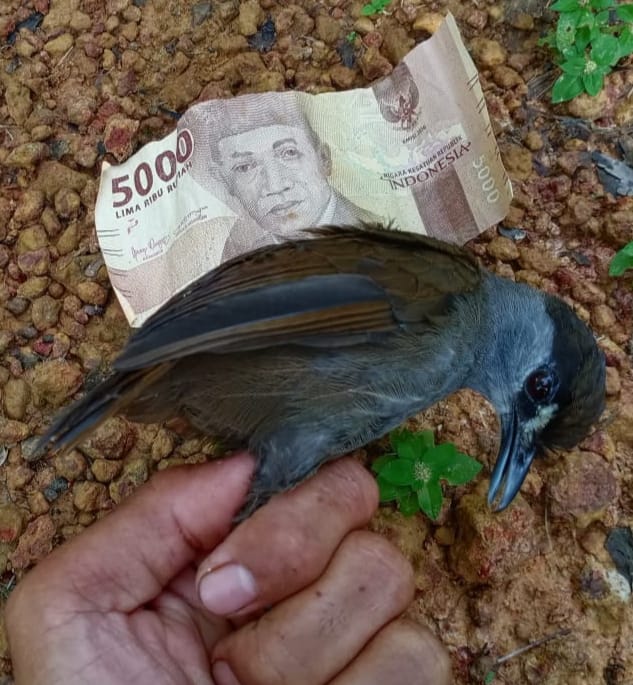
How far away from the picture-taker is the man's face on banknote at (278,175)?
3629 mm

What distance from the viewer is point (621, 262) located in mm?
3334

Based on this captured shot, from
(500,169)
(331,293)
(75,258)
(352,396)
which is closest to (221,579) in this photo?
(352,396)

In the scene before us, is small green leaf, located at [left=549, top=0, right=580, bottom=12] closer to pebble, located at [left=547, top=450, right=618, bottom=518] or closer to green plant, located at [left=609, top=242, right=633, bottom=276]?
green plant, located at [left=609, top=242, right=633, bottom=276]

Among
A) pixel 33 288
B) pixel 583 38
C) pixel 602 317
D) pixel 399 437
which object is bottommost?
pixel 602 317

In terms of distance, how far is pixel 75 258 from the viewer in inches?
142

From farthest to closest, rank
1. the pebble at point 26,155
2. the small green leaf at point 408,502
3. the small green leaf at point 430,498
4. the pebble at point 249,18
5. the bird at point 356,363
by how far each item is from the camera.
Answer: the pebble at point 249,18 < the pebble at point 26,155 < the small green leaf at point 408,502 < the small green leaf at point 430,498 < the bird at point 356,363

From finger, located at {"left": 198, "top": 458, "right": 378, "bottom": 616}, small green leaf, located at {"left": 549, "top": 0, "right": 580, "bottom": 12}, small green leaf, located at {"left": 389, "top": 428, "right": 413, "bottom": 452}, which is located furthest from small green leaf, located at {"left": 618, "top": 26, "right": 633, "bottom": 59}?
finger, located at {"left": 198, "top": 458, "right": 378, "bottom": 616}

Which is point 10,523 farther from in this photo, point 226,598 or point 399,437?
point 399,437

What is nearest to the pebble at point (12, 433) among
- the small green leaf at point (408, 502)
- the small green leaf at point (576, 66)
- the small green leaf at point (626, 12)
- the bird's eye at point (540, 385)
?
the small green leaf at point (408, 502)

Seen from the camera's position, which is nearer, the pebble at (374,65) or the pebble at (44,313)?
the pebble at (44,313)

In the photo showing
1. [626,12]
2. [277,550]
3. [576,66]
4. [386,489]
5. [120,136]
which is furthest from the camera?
[120,136]

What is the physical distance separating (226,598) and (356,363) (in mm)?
788

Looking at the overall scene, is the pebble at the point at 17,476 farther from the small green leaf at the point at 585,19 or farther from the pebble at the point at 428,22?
the small green leaf at the point at 585,19

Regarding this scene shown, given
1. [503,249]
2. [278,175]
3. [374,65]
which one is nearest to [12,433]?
[278,175]
